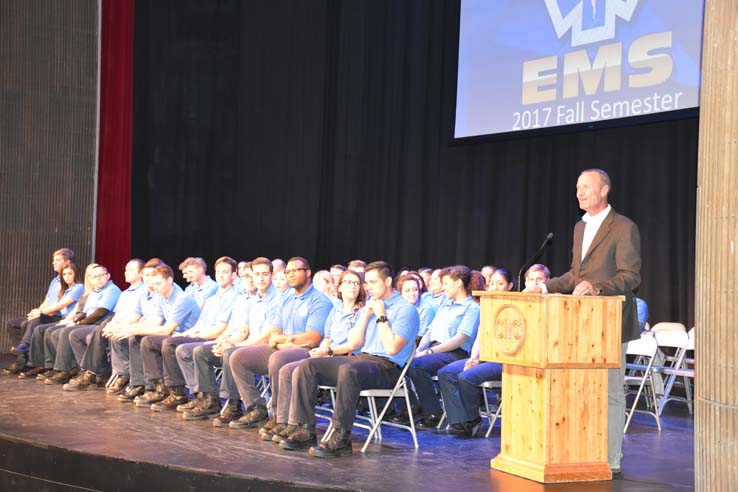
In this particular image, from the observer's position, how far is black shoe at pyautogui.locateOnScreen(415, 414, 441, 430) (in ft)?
19.3

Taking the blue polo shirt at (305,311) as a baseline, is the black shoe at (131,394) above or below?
below

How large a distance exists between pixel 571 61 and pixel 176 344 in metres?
4.34

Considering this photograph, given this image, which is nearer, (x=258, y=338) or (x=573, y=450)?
(x=573, y=450)

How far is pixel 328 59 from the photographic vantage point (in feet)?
37.2

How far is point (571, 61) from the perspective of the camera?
833 cm

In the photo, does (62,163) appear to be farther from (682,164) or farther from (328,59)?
(682,164)

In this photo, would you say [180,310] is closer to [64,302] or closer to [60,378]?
[60,378]

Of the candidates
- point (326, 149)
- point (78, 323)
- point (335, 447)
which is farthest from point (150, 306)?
point (326, 149)

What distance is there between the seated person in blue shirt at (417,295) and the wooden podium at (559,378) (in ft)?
6.53

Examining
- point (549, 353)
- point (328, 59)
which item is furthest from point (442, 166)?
point (549, 353)

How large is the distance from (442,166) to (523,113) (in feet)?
5.08

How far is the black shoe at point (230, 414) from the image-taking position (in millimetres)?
5859

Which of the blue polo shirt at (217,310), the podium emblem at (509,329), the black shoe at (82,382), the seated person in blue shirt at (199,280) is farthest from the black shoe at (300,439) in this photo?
the black shoe at (82,382)

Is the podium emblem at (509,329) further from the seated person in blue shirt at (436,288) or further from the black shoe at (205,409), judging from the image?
the seated person in blue shirt at (436,288)
